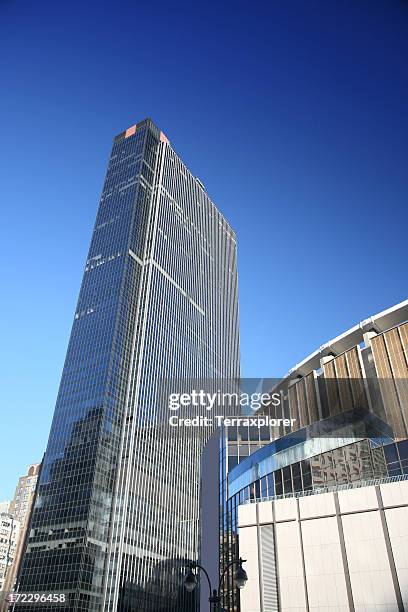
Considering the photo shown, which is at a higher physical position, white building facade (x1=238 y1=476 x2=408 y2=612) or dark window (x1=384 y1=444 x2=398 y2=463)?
dark window (x1=384 y1=444 x2=398 y2=463)

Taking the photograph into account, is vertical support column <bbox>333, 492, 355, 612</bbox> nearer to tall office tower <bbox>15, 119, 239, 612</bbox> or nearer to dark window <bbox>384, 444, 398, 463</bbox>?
dark window <bbox>384, 444, 398, 463</bbox>

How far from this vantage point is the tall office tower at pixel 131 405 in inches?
3669

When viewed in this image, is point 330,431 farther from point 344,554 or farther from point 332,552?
point 344,554

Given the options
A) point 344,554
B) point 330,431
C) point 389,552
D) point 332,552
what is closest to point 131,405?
point 330,431

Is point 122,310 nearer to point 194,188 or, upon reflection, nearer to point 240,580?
point 194,188

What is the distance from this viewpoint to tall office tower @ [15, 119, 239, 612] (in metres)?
93.2

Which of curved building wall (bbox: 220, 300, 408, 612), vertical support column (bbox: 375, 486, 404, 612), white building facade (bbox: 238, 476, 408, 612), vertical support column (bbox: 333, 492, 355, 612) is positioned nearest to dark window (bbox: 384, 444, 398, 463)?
curved building wall (bbox: 220, 300, 408, 612)

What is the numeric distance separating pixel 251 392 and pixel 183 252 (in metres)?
74.0

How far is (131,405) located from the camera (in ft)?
361

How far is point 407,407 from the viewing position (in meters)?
54.8

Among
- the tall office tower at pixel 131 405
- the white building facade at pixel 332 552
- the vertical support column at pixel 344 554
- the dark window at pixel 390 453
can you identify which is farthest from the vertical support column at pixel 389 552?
the tall office tower at pixel 131 405

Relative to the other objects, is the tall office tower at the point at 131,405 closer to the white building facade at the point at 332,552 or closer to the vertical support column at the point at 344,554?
the white building facade at the point at 332,552

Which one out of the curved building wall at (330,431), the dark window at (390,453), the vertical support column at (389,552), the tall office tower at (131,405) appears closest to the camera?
the vertical support column at (389,552)

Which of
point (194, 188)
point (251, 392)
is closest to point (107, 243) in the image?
point (194, 188)
